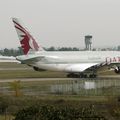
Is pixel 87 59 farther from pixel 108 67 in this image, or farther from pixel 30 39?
pixel 30 39

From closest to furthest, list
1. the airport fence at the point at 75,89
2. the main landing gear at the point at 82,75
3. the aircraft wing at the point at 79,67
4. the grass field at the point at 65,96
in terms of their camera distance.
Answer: the grass field at the point at 65,96, the airport fence at the point at 75,89, the aircraft wing at the point at 79,67, the main landing gear at the point at 82,75

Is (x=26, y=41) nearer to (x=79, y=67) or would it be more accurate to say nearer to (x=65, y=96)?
(x=79, y=67)

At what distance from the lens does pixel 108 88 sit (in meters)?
53.6

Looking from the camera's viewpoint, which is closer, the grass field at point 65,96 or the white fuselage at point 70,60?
the grass field at point 65,96

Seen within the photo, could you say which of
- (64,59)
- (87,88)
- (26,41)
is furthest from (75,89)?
(26,41)

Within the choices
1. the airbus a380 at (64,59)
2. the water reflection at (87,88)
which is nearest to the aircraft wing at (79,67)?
the airbus a380 at (64,59)

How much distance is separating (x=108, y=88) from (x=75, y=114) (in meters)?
28.0

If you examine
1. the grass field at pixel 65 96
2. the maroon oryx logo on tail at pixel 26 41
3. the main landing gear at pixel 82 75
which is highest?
the maroon oryx logo on tail at pixel 26 41

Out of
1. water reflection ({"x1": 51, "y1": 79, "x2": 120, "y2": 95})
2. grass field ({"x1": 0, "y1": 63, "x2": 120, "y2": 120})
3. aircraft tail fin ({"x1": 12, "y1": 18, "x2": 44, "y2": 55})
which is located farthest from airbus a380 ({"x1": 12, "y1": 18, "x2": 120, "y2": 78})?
water reflection ({"x1": 51, "y1": 79, "x2": 120, "y2": 95})

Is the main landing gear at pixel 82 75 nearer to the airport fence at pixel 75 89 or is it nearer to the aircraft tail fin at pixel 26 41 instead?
the aircraft tail fin at pixel 26 41

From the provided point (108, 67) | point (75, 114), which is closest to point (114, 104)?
point (75, 114)

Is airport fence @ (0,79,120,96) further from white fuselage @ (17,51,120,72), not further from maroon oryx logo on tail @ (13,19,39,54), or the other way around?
maroon oryx logo on tail @ (13,19,39,54)

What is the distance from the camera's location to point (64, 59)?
79.1 m

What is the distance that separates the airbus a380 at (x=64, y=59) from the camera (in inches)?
3044
